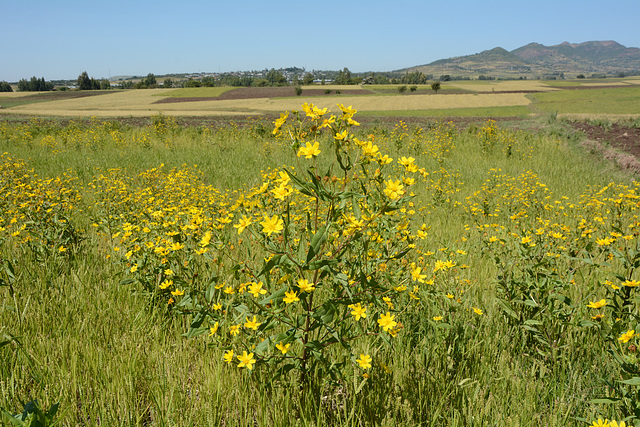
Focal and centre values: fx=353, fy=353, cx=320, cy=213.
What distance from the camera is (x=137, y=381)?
1.97 m

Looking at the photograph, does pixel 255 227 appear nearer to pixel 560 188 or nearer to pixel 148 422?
pixel 148 422

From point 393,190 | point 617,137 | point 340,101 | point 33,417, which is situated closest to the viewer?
point 33,417

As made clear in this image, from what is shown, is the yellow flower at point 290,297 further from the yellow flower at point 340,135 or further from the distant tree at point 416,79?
the distant tree at point 416,79

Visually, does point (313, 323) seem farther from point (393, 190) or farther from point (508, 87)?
point (508, 87)

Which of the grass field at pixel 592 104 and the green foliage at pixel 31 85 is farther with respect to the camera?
the green foliage at pixel 31 85

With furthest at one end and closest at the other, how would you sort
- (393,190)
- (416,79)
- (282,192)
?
1. (416,79)
2. (393,190)
3. (282,192)

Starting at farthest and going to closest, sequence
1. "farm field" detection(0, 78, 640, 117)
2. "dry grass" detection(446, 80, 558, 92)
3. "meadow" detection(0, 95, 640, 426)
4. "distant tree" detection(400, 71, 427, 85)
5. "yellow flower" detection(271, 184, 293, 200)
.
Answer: "distant tree" detection(400, 71, 427, 85)
"dry grass" detection(446, 80, 558, 92)
"farm field" detection(0, 78, 640, 117)
"meadow" detection(0, 95, 640, 426)
"yellow flower" detection(271, 184, 293, 200)

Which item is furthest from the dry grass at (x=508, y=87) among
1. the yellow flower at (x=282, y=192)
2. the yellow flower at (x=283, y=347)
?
the yellow flower at (x=283, y=347)

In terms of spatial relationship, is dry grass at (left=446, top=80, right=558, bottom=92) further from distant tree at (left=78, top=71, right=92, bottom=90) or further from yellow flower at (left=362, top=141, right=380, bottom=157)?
distant tree at (left=78, top=71, right=92, bottom=90)

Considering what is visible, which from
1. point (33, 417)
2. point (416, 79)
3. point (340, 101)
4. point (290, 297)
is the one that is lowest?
point (33, 417)

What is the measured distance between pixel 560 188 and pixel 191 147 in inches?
393

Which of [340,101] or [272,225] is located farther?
[340,101]

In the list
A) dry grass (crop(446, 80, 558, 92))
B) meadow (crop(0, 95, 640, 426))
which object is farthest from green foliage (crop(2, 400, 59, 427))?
dry grass (crop(446, 80, 558, 92))

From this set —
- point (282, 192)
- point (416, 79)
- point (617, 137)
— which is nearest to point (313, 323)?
point (282, 192)
